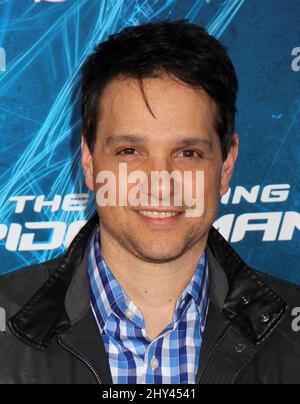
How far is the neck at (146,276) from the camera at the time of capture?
2.84m

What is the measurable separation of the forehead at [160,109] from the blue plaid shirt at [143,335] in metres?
0.52

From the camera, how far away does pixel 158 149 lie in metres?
2.71

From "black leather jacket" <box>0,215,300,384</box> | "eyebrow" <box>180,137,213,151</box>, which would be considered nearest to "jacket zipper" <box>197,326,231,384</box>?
"black leather jacket" <box>0,215,300,384</box>

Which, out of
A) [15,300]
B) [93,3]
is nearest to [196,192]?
[15,300]

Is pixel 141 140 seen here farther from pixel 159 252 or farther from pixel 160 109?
pixel 159 252

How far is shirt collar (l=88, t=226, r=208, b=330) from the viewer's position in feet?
9.10

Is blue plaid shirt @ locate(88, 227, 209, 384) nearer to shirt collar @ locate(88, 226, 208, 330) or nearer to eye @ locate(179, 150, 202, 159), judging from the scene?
shirt collar @ locate(88, 226, 208, 330)

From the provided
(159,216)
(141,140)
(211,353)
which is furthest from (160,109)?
(211,353)

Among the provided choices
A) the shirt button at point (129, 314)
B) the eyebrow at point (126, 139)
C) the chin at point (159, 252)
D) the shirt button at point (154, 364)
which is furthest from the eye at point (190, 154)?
the shirt button at point (154, 364)

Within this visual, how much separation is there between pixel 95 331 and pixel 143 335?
17cm

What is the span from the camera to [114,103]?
2.81 meters

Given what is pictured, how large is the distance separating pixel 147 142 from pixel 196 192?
0.83 ft

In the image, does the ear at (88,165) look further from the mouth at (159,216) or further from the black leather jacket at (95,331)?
the mouth at (159,216)

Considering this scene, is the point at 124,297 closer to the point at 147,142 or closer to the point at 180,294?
the point at 180,294
